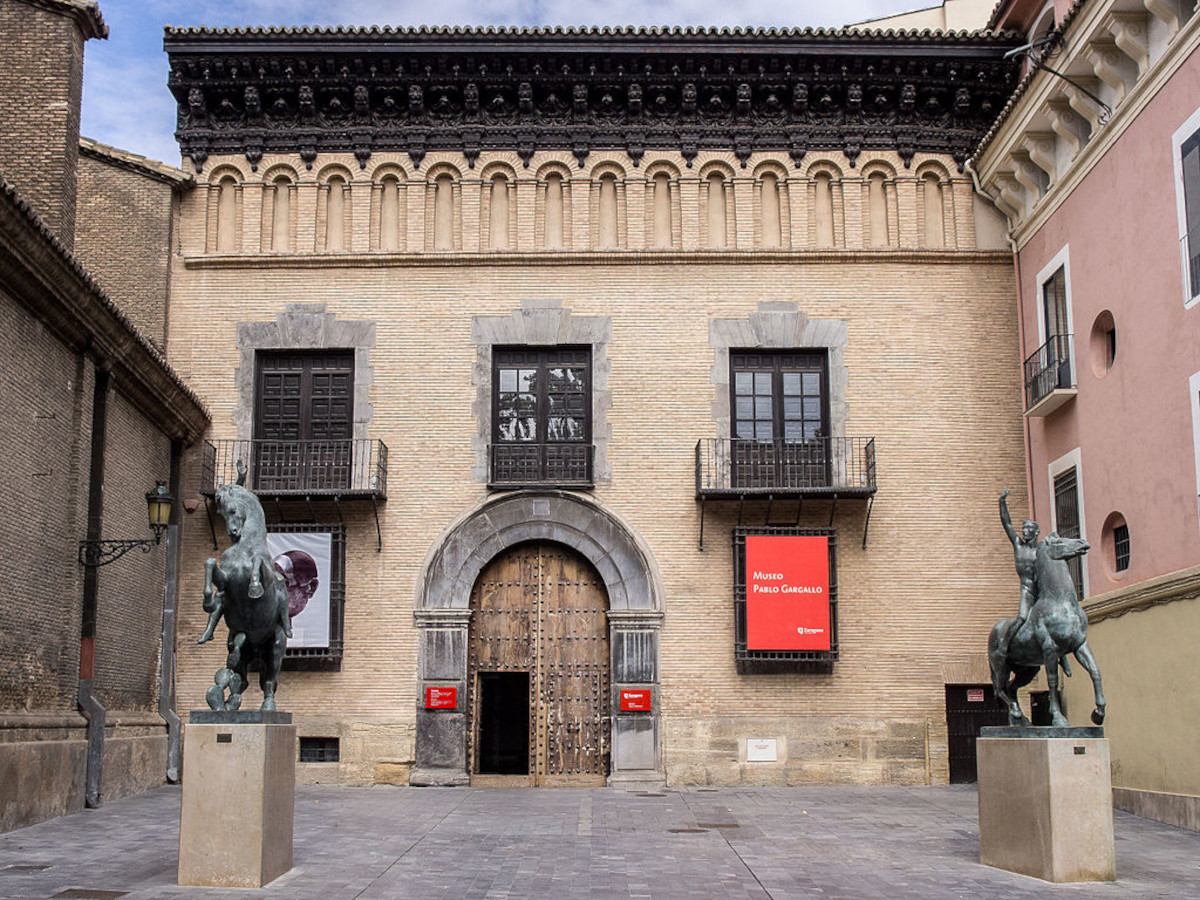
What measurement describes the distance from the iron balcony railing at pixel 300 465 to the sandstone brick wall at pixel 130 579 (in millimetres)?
774

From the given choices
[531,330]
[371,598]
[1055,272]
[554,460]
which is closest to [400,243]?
[531,330]

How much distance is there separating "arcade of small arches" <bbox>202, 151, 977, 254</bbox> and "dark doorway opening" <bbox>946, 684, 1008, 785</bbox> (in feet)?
21.5

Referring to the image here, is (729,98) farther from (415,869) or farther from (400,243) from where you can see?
(415,869)

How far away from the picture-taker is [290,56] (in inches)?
757

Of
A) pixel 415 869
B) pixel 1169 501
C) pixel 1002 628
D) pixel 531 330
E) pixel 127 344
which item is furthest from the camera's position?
pixel 531 330

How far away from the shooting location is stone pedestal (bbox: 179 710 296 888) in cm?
955

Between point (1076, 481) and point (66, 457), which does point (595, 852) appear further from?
point (1076, 481)

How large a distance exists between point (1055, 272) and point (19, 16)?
14066 mm

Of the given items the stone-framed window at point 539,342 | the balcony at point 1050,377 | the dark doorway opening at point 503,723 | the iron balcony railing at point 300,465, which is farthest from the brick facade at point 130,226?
the balcony at point 1050,377

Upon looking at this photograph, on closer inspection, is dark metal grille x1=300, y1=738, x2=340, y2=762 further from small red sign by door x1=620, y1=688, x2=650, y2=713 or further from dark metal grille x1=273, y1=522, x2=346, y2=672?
small red sign by door x1=620, y1=688, x2=650, y2=713

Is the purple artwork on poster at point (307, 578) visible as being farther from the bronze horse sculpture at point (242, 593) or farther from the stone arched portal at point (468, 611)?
the bronze horse sculpture at point (242, 593)

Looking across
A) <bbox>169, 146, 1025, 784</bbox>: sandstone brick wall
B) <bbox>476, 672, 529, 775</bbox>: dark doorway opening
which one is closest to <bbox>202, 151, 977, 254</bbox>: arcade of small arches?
<bbox>169, 146, 1025, 784</bbox>: sandstone brick wall

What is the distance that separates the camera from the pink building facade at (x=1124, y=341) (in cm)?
1395

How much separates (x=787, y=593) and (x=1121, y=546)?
4.39 m
